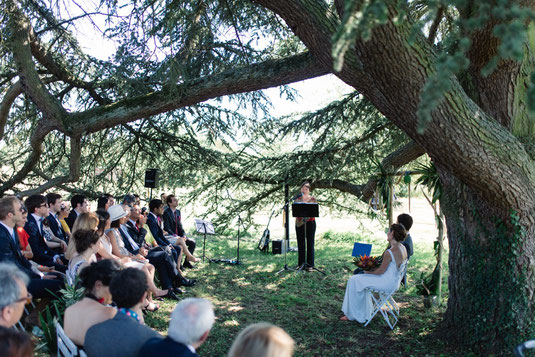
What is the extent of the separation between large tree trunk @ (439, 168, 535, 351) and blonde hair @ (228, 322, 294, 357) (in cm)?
356

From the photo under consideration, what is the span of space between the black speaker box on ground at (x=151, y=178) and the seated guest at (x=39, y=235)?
11.6ft

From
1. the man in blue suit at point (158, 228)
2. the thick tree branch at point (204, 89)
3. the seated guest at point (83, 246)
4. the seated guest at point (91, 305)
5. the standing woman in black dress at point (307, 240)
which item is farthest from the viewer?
the standing woman in black dress at point (307, 240)

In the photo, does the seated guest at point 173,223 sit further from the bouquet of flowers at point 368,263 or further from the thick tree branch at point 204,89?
the bouquet of flowers at point 368,263

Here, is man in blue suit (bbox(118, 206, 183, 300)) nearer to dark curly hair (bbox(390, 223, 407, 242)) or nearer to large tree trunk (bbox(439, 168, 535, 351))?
dark curly hair (bbox(390, 223, 407, 242))

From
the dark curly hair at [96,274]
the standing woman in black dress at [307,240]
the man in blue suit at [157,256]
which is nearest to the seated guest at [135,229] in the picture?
the man in blue suit at [157,256]

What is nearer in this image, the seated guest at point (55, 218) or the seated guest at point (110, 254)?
the seated guest at point (110, 254)

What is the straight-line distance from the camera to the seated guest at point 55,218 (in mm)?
7473

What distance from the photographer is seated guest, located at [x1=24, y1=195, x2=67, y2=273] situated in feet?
20.9

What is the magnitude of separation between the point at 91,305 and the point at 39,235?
3595mm

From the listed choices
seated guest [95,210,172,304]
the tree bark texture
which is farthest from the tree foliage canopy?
seated guest [95,210,172,304]

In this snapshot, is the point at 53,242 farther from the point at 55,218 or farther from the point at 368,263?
the point at 368,263

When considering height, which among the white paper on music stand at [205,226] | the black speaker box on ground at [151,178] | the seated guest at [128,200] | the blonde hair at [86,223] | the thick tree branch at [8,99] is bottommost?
the white paper on music stand at [205,226]

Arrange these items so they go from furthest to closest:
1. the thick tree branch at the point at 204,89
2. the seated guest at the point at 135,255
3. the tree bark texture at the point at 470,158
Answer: the seated guest at the point at 135,255 → the thick tree branch at the point at 204,89 → the tree bark texture at the point at 470,158

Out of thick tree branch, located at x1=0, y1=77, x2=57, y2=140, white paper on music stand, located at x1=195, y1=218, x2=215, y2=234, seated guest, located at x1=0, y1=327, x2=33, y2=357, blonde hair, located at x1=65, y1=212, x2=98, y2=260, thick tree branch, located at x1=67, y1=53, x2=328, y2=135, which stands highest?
thick tree branch, located at x1=0, y1=77, x2=57, y2=140
